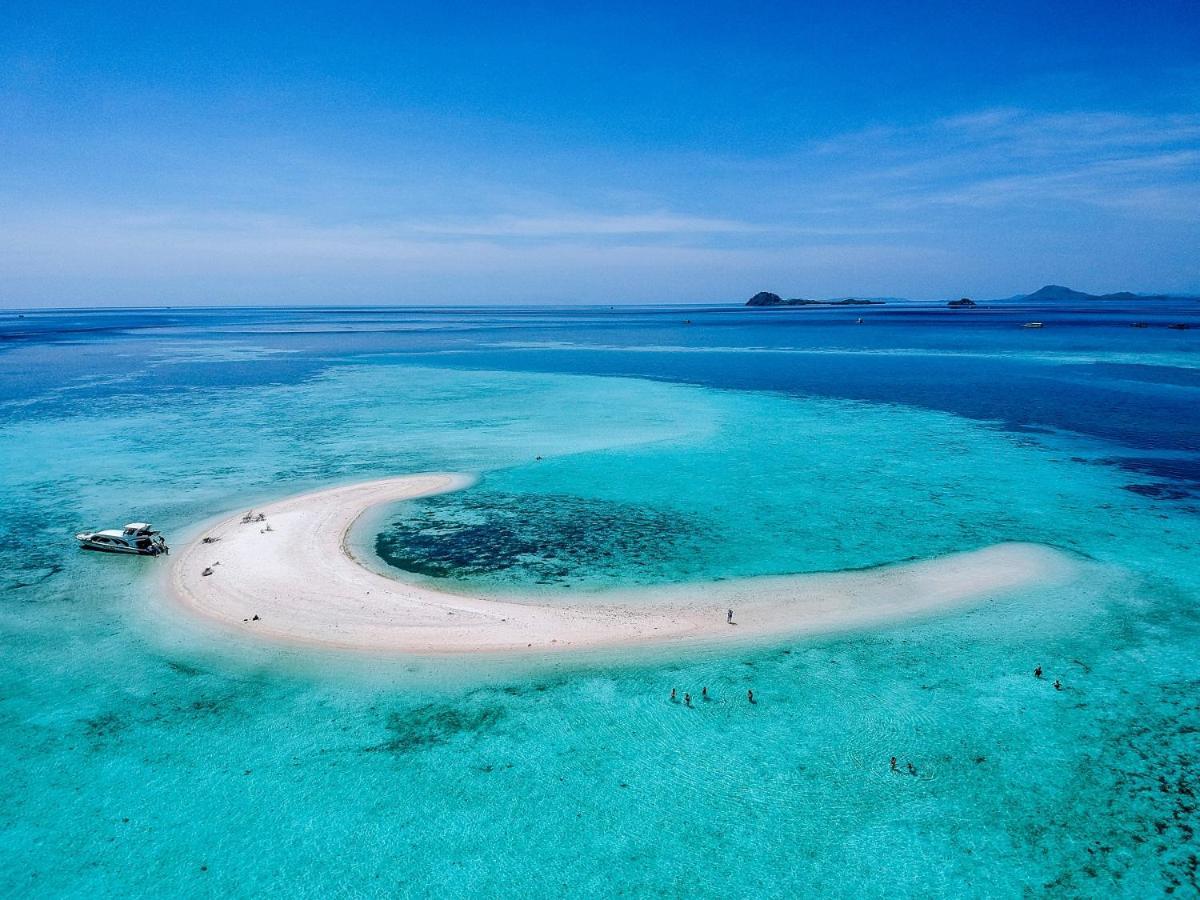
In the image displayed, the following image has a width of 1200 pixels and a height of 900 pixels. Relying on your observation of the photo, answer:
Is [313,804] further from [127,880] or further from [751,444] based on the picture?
[751,444]

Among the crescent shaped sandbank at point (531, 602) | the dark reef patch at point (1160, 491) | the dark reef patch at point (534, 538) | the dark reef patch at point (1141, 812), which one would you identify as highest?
the dark reef patch at point (1160, 491)

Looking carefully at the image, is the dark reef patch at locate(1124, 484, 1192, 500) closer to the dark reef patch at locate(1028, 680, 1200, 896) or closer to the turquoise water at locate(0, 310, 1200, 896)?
the turquoise water at locate(0, 310, 1200, 896)

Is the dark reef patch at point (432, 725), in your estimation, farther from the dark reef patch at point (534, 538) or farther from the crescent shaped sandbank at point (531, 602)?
the dark reef patch at point (534, 538)

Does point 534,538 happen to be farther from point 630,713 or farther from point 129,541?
point 129,541

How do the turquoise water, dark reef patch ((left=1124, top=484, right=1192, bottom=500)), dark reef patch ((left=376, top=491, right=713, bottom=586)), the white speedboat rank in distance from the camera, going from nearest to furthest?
1. the turquoise water
2. dark reef patch ((left=376, top=491, right=713, bottom=586))
3. the white speedboat
4. dark reef patch ((left=1124, top=484, right=1192, bottom=500))

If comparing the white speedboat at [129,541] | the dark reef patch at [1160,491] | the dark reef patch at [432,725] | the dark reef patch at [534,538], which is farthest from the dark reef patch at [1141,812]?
the white speedboat at [129,541]

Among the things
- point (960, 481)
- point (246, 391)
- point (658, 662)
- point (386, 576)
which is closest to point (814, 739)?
point (658, 662)

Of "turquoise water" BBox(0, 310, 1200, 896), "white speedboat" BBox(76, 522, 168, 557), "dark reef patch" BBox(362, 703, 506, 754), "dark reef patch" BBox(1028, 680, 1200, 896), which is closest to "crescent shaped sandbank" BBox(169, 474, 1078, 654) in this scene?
"white speedboat" BBox(76, 522, 168, 557)
